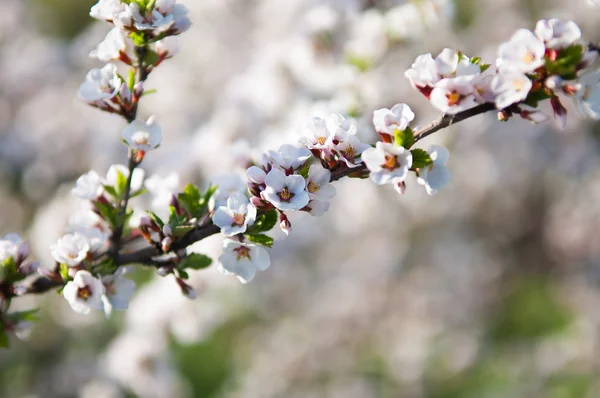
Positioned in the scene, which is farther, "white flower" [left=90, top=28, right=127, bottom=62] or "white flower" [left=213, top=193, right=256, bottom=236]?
"white flower" [left=90, top=28, right=127, bottom=62]

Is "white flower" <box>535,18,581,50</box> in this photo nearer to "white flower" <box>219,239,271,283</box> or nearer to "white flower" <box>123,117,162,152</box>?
"white flower" <box>219,239,271,283</box>

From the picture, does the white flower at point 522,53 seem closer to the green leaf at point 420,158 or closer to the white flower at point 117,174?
the green leaf at point 420,158

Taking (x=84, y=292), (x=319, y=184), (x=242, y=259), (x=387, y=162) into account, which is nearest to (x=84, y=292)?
(x=84, y=292)

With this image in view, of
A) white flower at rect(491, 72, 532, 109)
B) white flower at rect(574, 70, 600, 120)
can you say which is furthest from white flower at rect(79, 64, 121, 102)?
white flower at rect(574, 70, 600, 120)

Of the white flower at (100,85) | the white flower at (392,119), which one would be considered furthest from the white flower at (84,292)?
the white flower at (392,119)

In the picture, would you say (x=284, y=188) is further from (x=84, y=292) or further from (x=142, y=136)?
(x=84, y=292)

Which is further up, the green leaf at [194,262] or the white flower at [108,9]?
the white flower at [108,9]

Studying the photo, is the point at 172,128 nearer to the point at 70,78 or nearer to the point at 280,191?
the point at 70,78
